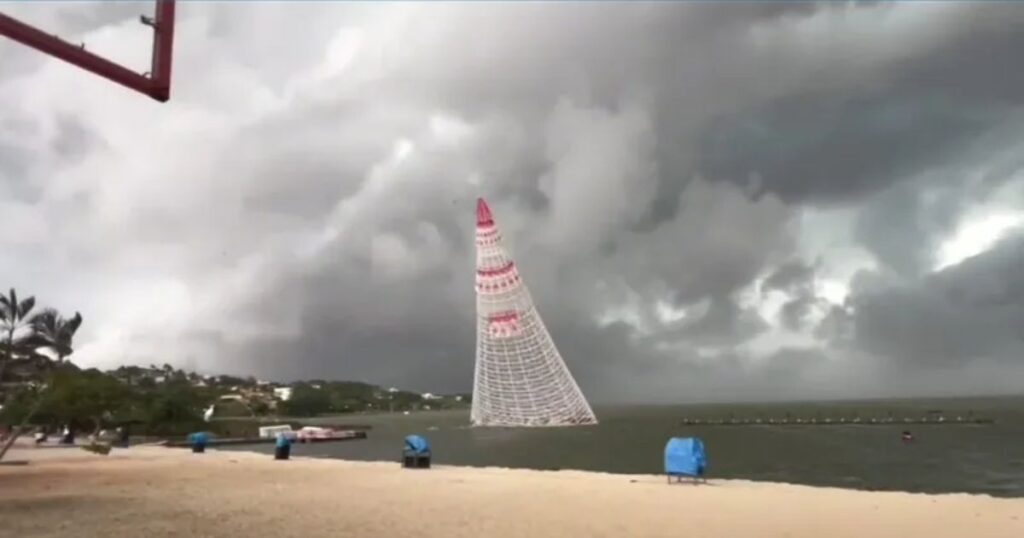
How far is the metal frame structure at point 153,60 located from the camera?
60.1 feet

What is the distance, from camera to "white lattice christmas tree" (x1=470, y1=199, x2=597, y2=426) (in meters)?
102

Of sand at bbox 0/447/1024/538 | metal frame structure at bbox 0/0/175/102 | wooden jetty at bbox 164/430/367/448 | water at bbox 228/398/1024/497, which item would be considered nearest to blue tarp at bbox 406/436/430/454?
sand at bbox 0/447/1024/538

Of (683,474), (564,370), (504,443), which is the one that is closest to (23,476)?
(683,474)

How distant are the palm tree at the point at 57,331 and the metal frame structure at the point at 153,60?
25.6 m

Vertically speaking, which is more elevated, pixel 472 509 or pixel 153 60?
pixel 153 60

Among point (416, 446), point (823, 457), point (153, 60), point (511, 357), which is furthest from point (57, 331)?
point (511, 357)

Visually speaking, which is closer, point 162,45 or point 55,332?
point 162,45

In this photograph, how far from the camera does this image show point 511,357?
10456 centimetres

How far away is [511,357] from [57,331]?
6767 centimetres

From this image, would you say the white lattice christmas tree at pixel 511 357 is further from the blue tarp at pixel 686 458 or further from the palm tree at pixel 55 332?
the blue tarp at pixel 686 458

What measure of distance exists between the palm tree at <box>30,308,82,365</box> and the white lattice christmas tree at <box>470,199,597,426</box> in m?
62.5

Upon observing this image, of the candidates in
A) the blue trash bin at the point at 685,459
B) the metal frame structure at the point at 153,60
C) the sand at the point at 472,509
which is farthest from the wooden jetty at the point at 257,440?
the metal frame structure at the point at 153,60

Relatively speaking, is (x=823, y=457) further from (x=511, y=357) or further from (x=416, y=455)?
(x=511, y=357)

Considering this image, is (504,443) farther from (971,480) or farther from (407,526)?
(407,526)
